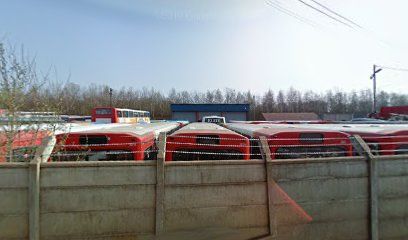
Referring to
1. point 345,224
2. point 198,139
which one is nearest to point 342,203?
point 345,224

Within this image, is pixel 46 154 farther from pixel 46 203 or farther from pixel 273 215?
pixel 273 215

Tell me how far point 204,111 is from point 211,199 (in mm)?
42414

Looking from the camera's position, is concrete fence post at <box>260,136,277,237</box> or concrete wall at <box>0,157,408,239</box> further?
concrete fence post at <box>260,136,277,237</box>

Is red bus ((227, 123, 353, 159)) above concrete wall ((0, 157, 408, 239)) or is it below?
above

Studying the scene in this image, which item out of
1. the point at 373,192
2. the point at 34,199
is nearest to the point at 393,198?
the point at 373,192

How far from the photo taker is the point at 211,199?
12.8 ft

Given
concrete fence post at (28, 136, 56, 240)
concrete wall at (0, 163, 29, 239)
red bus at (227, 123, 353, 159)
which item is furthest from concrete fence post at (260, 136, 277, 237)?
concrete wall at (0, 163, 29, 239)

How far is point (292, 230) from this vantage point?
4.10 meters

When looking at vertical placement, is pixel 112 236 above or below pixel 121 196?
below

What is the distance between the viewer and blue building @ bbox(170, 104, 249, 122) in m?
46.0

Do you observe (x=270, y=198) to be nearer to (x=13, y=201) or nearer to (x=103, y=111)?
(x=13, y=201)

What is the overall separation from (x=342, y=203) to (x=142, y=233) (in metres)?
3.07

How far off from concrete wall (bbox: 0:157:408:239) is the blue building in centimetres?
4128

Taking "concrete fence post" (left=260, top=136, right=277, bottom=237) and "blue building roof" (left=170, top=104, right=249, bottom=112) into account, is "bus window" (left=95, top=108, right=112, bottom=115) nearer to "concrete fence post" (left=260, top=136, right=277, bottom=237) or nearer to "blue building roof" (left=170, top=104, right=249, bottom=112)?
"blue building roof" (left=170, top=104, right=249, bottom=112)
